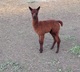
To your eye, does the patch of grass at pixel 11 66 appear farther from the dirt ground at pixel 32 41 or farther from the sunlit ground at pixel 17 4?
the sunlit ground at pixel 17 4

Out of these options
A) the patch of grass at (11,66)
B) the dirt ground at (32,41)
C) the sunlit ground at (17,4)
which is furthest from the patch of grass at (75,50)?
the sunlit ground at (17,4)

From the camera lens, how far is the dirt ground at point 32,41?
18.8 feet

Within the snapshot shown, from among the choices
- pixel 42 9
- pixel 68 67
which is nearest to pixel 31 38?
pixel 68 67

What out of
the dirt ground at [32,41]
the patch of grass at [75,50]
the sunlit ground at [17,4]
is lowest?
the sunlit ground at [17,4]

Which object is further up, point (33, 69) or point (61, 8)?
point (33, 69)

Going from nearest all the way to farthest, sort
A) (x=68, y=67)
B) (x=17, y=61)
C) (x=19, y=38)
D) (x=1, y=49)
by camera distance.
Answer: (x=68, y=67) < (x=17, y=61) < (x=1, y=49) < (x=19, y=38)

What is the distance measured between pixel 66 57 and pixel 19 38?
6.33 ft

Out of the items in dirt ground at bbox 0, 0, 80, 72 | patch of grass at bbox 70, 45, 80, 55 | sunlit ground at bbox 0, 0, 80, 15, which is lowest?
sunlit ground at bbox 0, 0, 80, 15

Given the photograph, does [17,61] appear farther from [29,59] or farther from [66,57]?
[66,57]

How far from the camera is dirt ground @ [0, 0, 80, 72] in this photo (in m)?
5.73

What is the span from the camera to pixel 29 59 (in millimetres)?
6102

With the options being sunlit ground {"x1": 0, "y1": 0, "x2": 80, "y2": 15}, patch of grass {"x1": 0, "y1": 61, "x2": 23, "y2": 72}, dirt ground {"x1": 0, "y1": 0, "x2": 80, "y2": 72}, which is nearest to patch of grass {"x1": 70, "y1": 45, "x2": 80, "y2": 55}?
dirt ground {"x1": 0, "y1": 0, "x2": 80, "y2": 72}

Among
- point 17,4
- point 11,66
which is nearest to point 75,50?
point 11,66

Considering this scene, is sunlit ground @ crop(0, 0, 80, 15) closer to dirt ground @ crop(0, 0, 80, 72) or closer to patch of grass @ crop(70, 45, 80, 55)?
dirt ground @ crop(0, 0, 80, 72)
